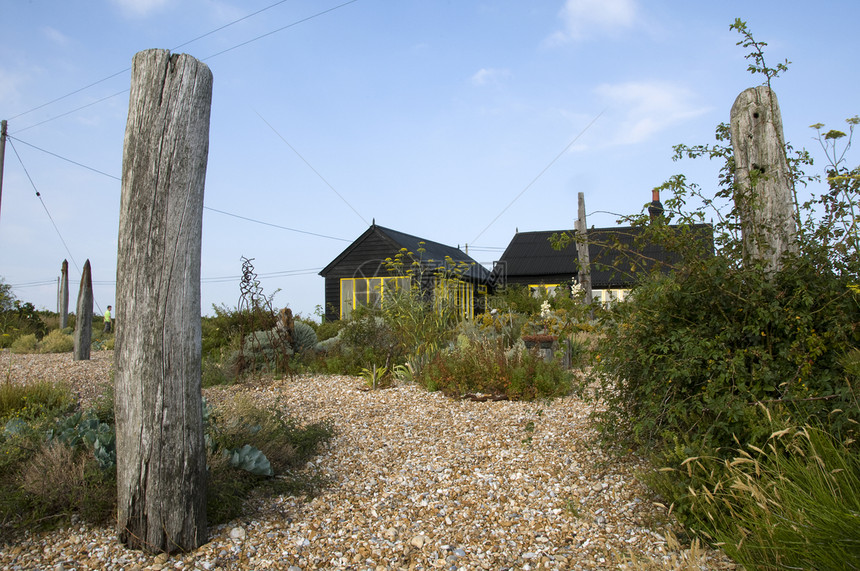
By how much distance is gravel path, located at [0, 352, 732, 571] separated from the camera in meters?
2.90

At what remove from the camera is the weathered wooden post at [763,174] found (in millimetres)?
3826

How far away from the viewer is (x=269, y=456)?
4066mm

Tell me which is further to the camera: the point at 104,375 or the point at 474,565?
the point at 104,375

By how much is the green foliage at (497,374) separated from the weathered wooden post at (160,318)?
3924 millimetres

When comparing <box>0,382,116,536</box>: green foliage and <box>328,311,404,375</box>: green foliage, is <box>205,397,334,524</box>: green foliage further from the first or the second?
<box>328,311,404,375</box>: green foliage

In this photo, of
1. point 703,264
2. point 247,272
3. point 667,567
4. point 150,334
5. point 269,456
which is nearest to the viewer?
point 667,567

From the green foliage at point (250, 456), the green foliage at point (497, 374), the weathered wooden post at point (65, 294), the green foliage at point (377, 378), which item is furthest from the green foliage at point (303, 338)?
the weathered wooden post at point (65, 294)

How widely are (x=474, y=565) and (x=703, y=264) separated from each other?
2197mm

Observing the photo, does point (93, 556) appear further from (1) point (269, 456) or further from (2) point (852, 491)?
(2) point (852, 491)

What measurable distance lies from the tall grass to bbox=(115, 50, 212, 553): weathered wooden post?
2.48 meters

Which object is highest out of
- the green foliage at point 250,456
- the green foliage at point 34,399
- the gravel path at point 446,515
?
the green foliage at point 34,399

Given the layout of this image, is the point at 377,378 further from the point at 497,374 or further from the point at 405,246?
the point at 405,246

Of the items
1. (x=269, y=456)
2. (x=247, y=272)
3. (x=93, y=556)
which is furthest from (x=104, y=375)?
(x=93, y=556)

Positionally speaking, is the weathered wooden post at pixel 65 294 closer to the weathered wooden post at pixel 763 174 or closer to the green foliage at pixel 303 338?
the green foliage at pixel 303 338
